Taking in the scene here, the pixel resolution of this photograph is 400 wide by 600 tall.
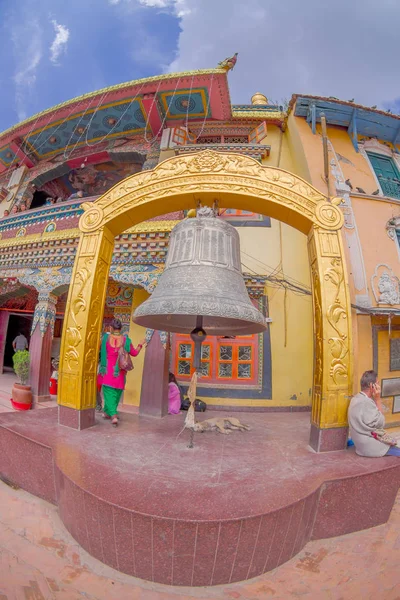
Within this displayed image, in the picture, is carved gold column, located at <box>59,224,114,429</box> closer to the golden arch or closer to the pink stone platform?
the golden arch

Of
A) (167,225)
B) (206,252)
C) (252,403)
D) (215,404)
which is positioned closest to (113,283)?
(167,225)

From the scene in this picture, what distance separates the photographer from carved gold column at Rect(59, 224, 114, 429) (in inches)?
145

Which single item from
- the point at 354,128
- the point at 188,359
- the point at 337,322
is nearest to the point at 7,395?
the point at 188,359

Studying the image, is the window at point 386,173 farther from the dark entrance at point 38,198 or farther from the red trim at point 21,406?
the dark entrance at point 38,198

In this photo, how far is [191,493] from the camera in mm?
2250

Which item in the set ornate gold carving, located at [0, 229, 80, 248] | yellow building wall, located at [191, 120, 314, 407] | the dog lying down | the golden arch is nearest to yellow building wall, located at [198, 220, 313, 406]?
yellow building wall, located at [191, 120, 314, 407]

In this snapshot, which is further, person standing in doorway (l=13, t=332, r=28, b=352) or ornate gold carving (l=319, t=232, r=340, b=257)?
person standing in doorway (l=13, t=332, r=28, b=352)

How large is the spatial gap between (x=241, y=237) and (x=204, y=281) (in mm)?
5428

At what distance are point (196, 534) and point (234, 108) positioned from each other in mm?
11682

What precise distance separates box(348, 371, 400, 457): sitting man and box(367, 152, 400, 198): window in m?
7.70

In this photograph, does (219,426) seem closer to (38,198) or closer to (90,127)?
(90,127)

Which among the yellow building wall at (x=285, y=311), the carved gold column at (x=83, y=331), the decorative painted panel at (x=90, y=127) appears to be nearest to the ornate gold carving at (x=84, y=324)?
the carved gold column at (x=83, y=331)

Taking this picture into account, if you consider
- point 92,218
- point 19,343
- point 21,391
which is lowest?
point 21,391

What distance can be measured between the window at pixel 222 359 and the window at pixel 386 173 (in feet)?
19.6
